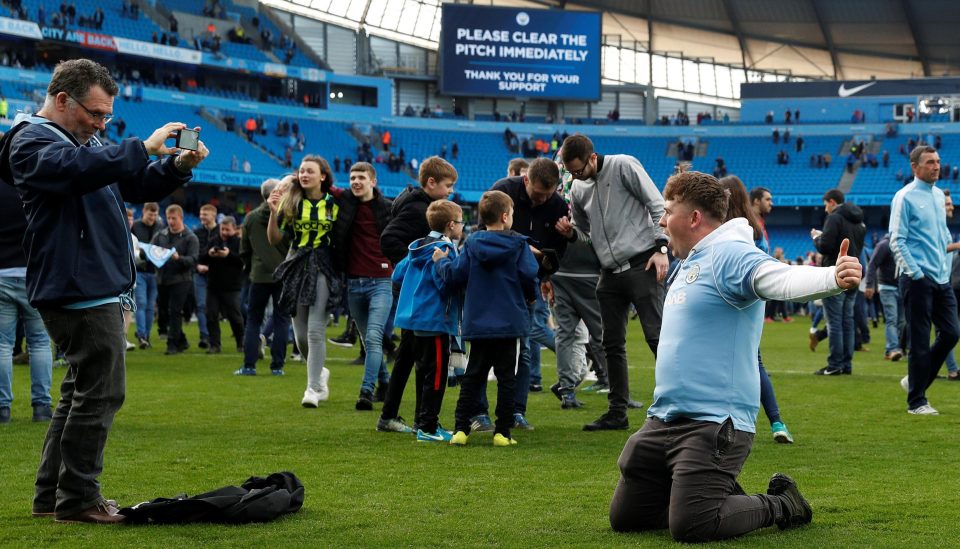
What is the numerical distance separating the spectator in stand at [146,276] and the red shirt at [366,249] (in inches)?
264

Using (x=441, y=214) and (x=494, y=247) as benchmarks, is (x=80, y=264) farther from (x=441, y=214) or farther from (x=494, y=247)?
(x=441, y=214)

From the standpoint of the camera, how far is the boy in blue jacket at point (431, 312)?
24.4 ft

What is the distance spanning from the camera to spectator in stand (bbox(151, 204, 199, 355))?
14.9 meters

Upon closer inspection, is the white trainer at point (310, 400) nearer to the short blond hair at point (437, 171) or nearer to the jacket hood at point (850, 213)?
the short blond hair at point (437, 171)

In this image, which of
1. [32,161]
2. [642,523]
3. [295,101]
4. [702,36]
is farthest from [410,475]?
[702,36]

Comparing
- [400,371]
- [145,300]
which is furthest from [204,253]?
[400,371]

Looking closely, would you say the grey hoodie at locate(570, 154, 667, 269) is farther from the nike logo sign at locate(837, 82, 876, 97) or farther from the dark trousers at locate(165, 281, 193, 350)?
the nike logo sign at locate(837, 82, 876, 97)

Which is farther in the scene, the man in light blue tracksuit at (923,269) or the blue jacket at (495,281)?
the man in light blue tracksuit at (923,269)

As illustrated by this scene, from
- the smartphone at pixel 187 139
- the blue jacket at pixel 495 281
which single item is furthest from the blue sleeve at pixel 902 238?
the smartphone at pixel 187 139

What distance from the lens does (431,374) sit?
24.5 feet

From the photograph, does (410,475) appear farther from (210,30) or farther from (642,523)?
(210,30)

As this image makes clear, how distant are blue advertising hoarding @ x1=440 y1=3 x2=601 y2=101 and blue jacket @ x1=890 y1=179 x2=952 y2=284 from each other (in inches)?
1966

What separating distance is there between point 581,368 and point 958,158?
167 feet

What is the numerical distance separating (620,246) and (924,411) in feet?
9.35
